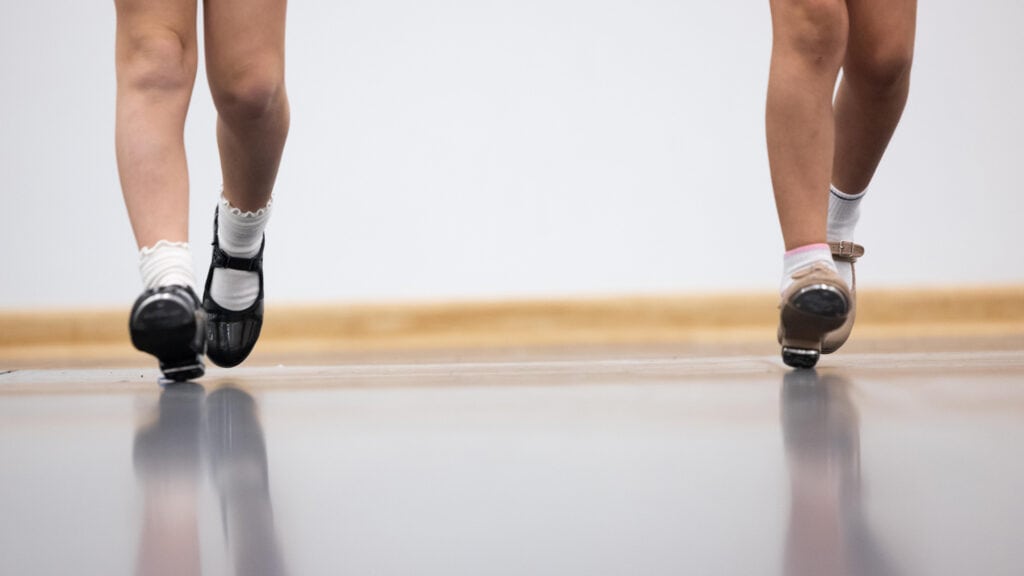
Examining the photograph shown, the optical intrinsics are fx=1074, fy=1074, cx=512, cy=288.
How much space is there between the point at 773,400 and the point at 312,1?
5.14ft

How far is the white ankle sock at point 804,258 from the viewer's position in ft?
3.78

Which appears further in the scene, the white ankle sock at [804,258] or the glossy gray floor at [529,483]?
the white ankle sock at [804,258]

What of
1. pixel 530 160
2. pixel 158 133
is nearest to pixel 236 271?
pixel 158 133

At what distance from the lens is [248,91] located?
1.19 m

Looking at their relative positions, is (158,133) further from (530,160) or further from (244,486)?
(530,160)

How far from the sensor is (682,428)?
2.32ft

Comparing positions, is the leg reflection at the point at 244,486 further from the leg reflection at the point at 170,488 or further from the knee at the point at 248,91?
the knee at the point at 248,91

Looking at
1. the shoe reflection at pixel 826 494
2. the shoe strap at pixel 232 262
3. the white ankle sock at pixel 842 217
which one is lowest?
the shoe reflection at pixel 826 494

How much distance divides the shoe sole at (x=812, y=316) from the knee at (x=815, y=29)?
263 millimetres

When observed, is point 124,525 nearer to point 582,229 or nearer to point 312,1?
point 582,229

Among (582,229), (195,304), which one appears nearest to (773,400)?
(195,304)

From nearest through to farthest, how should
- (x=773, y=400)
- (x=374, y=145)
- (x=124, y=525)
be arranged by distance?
(x=124, y=525) < (x=773, y=400) < (x=374, y=145)

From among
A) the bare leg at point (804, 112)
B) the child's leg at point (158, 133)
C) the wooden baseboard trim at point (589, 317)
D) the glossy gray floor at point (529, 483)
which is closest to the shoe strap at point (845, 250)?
the bare leg at point (804, 112)

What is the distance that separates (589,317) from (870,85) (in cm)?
86
